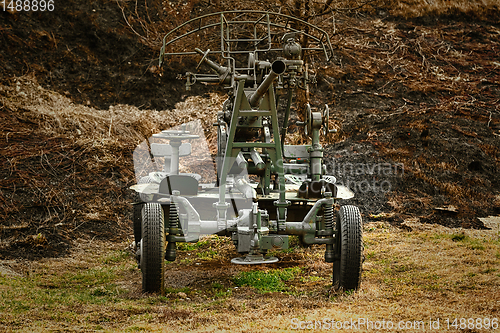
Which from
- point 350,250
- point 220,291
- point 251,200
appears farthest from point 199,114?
point 350,250

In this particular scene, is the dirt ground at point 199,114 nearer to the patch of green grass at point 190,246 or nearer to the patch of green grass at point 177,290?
the patch of green grass at point 190,246

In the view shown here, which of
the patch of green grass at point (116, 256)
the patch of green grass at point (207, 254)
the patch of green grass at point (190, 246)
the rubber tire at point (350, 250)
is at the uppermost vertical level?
the rubber tire at point (350, 250)

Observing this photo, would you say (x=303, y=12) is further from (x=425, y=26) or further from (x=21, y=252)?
(x=21, y=252)

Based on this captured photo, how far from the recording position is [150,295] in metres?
5.58

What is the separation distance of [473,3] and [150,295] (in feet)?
40.5

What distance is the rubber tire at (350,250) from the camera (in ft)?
18.5

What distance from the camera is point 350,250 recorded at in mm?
5633

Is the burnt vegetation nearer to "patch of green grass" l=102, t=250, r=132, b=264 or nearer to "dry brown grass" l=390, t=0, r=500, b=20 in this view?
"dry brown grass" l=390, t=0, r=500, b=20

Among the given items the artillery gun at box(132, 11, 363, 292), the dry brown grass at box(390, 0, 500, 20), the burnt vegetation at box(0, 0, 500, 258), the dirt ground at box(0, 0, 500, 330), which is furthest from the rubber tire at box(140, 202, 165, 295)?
the dry brown grass at box(390, 0, 500, 20)

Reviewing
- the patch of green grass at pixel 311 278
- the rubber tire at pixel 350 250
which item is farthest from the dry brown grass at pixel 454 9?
the rubber tire at pixel 350 250

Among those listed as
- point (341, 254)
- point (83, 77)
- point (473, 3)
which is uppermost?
point (473, 3)

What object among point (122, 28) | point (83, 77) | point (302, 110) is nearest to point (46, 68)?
point (83, 77)

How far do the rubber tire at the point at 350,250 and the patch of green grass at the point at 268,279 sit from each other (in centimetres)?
78

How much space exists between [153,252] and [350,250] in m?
1.97
